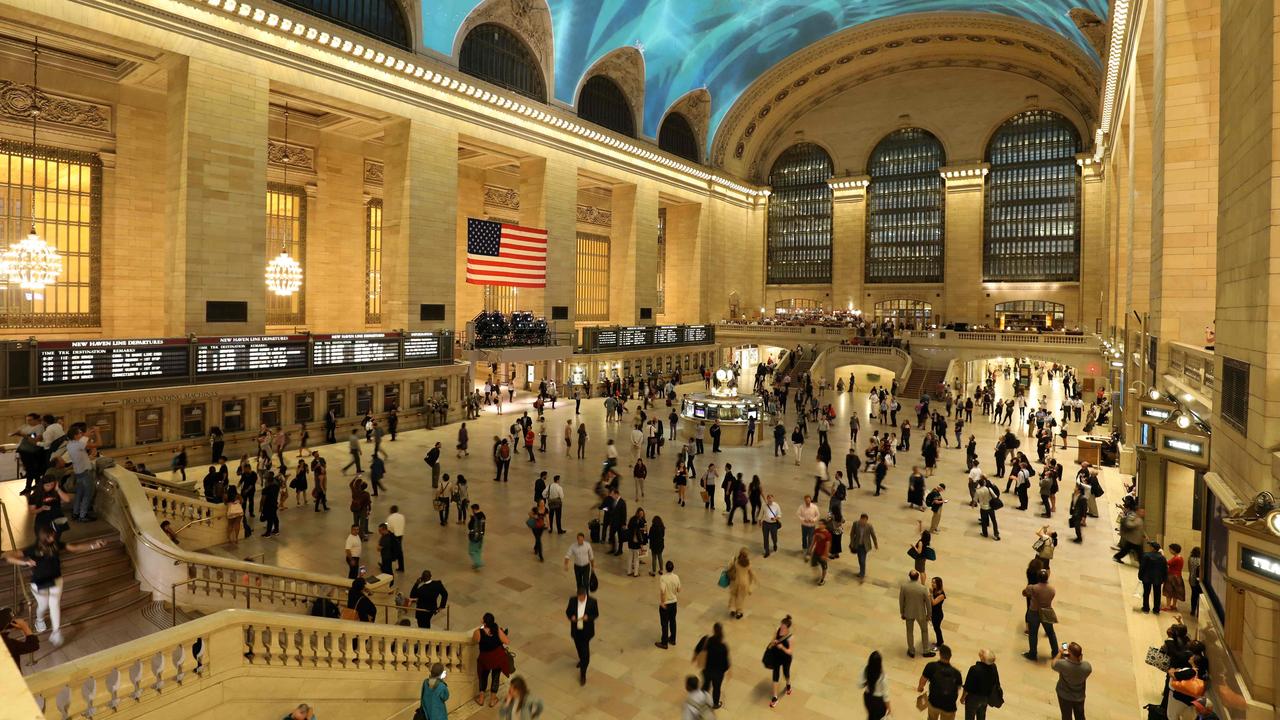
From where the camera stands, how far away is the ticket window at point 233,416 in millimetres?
15250

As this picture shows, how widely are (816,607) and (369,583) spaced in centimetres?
553

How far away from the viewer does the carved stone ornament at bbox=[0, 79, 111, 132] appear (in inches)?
651

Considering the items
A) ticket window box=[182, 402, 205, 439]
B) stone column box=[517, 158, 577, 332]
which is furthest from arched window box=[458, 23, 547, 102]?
ticket window box=[182, 402, 205, 439]

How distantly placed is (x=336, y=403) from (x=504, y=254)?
7.71 m

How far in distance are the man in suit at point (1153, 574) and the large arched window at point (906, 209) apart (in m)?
35.8

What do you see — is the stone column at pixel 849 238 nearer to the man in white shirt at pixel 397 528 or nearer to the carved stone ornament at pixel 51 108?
the carved stone ornament at pixel 51 108

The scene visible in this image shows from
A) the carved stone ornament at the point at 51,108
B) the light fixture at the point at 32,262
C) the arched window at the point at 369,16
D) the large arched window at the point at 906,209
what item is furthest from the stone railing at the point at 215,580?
the large arched window at the point at 906,209

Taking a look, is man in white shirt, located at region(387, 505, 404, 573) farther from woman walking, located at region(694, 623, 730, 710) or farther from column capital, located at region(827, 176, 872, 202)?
column capital, located at region(827, 176, 872, 202)

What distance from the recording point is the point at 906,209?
41.9 metres

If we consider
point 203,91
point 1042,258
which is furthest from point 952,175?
point 203,91

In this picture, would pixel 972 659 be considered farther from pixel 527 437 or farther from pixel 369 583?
pixel 527 437

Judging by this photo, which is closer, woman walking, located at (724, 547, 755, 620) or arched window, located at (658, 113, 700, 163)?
woman walking, located at (724, 547, 755, 620)

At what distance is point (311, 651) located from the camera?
5.85m

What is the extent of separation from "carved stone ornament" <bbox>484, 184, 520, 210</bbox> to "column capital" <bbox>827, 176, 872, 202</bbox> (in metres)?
22.5
